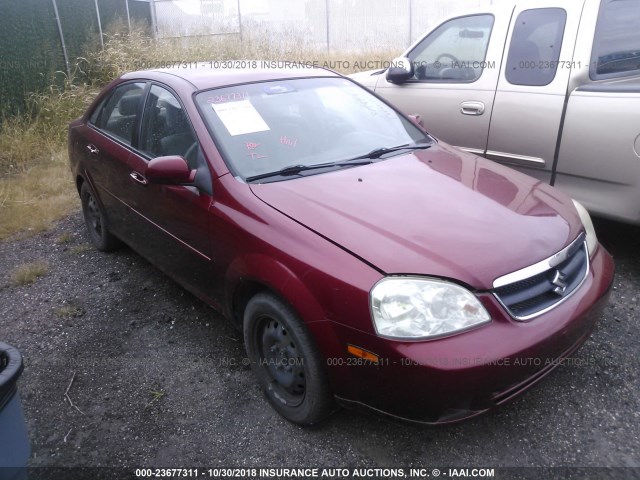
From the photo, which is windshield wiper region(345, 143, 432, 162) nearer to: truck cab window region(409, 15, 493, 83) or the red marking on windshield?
the red marking on windshield

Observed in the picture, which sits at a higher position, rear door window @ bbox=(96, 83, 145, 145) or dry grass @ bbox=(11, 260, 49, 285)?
rear door window @ bbox=(96, 83, 145, 145)

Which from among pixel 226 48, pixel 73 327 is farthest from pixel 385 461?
pixel 226 48

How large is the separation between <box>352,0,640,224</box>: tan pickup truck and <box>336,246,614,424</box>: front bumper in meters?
1.84

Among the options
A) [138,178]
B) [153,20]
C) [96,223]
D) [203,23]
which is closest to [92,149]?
[96,223]

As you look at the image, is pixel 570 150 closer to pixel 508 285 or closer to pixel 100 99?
pixel 508 285

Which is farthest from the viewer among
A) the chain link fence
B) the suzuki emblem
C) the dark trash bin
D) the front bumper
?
the chain link fence

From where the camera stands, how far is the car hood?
2.18 metres

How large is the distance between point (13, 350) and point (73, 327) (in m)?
1.73

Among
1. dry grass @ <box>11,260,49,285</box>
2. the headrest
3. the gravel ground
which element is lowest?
dry grass @ <box>11,260,49,285</box>

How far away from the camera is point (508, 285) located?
7.13 feet

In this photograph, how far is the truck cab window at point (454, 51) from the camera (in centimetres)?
447

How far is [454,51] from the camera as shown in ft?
15.4

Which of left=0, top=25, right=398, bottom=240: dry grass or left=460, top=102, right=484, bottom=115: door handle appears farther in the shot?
left=0, top=25, right=398, bottom=240: dry grass

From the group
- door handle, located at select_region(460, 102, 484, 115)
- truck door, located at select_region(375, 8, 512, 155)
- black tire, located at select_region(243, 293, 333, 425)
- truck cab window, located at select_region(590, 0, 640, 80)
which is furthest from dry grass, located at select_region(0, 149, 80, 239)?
truck cab window, located at select_region(590, 0, 640, 80)
